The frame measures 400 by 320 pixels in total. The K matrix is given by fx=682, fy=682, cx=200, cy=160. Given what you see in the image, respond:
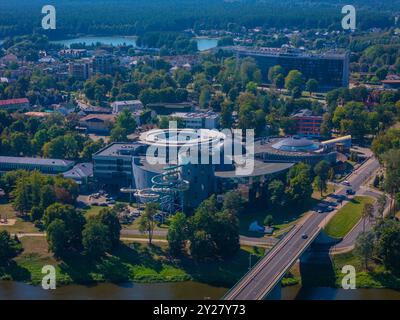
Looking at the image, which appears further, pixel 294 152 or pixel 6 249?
pixel 294 152

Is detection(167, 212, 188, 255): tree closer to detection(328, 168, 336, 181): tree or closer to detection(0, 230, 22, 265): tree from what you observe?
detection(0, 230, 22, 265): tree

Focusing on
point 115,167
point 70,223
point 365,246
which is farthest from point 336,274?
point 115,167

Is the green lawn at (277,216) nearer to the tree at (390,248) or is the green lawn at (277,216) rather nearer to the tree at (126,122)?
the tree at (390,248)

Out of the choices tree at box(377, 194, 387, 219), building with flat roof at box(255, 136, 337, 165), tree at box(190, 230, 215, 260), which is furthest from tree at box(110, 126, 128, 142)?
tree at box(377, 194, 387, 219)

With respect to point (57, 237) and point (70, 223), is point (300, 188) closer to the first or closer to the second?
point (70, 223)

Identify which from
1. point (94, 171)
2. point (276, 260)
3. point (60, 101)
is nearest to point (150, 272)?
point (276, 260)

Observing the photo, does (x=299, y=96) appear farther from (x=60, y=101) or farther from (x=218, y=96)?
(x=60, y=101)
